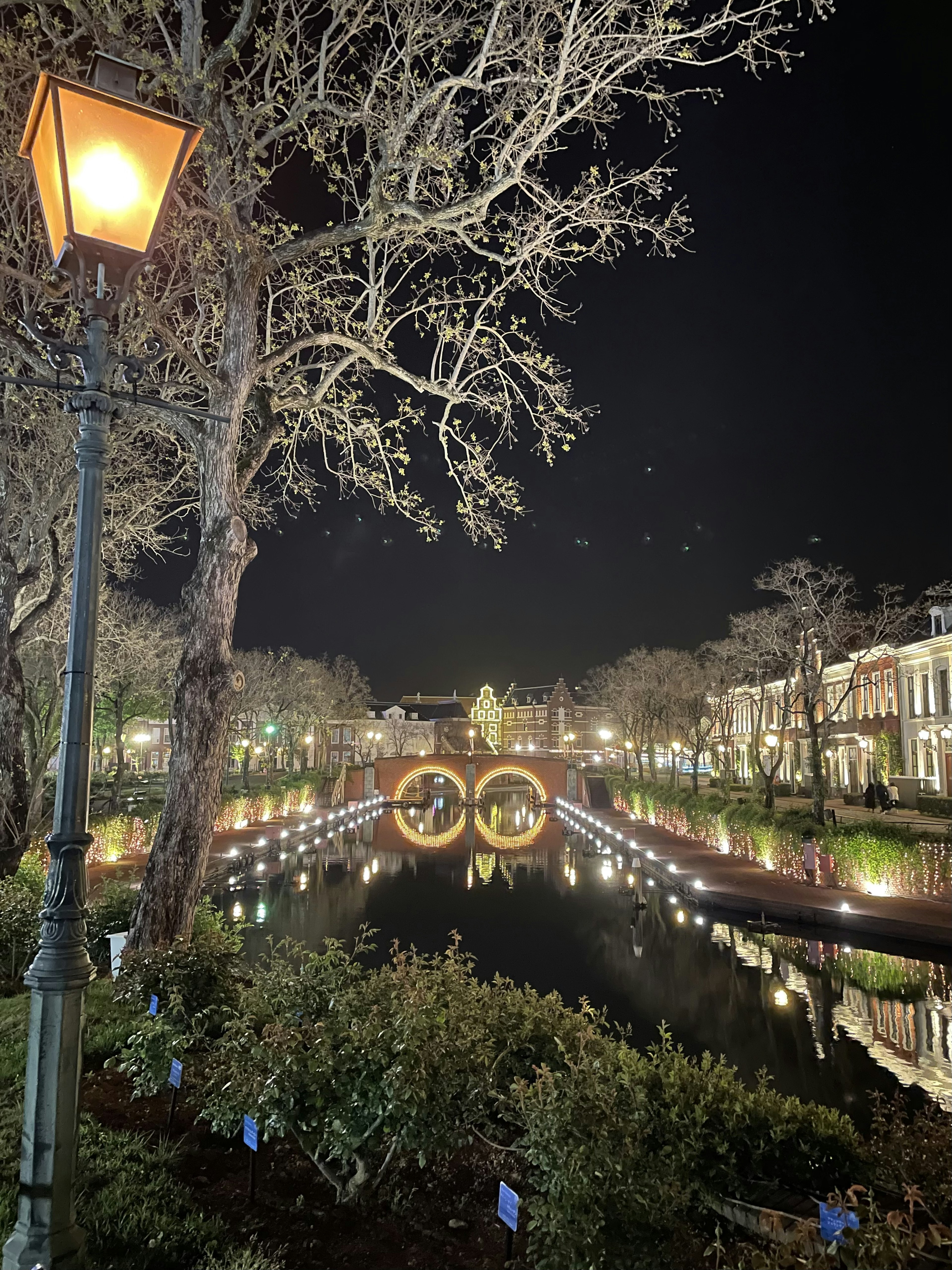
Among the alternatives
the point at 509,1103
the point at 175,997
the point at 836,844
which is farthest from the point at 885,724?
the point at 175,997

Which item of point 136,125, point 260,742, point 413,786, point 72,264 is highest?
point 136,125

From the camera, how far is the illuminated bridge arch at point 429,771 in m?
66.4

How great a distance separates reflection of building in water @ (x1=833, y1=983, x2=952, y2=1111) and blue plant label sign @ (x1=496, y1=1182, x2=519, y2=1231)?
31.9 feet

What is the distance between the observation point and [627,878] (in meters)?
29.8

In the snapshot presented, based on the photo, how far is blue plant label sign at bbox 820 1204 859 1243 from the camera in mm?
3463

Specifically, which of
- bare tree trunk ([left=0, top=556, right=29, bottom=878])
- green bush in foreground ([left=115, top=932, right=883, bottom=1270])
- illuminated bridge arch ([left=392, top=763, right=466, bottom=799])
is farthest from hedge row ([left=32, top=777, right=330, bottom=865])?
illuminated bridge arch ([left=392, top=763, right=466, bottom=799])

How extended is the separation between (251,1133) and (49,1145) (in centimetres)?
193

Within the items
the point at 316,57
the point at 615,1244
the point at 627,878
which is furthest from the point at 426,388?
the point at 627,878

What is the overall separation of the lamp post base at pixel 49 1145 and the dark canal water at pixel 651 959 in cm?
518

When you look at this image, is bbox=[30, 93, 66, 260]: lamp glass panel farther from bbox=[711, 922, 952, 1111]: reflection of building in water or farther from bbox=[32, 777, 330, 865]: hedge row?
bbox=[711, 922, 952, 1111]: reflection of building in water

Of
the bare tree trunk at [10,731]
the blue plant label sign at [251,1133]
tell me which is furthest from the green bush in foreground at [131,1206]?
the bare tree trunk at [10,731]

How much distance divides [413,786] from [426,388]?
2704 inches

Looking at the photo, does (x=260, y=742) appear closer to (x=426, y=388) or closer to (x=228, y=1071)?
(x=426, y=388)

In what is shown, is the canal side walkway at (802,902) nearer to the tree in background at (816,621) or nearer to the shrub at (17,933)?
the tree in background at (816,621)
